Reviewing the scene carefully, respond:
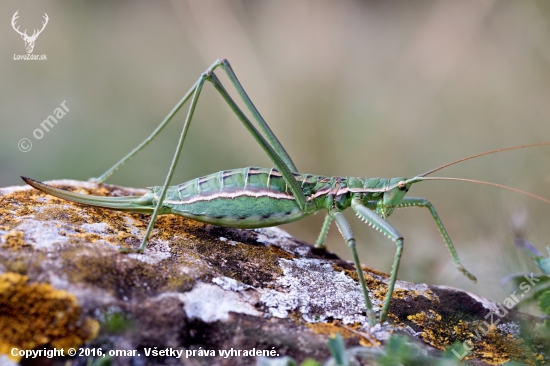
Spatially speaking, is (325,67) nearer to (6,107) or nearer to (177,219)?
(177,219)

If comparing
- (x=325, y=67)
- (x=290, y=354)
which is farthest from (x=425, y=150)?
(x=290, y=354)

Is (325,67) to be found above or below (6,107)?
above

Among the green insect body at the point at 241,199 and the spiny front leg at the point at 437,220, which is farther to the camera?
the spiny front leg at the point at 437,220

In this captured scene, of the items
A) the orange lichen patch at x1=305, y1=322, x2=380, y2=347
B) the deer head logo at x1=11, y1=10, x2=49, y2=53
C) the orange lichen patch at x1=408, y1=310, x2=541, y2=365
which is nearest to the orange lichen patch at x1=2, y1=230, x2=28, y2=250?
the orange lichen patch at x1=305, y1=322, x2=380, y2=347

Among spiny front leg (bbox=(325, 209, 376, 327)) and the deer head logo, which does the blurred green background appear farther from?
spiny front leg (bbox=(325, 209, 376, 327))

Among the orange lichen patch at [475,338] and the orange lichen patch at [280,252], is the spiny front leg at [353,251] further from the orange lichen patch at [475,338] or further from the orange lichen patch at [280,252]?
the orange lichen patch at [280,252]

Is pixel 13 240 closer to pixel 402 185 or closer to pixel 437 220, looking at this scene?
pixel 402 185

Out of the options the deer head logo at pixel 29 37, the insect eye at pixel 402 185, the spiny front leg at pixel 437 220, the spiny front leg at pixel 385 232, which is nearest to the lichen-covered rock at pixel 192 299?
the spiny front leg at pixel 385 232
